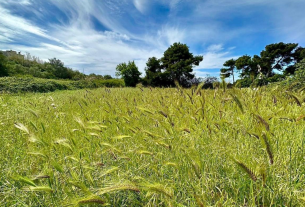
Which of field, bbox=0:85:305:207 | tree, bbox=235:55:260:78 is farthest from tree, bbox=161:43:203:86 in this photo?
field, bbox=0:85:305:207

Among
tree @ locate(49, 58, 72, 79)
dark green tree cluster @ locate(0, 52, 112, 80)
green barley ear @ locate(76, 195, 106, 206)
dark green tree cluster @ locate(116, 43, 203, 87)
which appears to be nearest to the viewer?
green barley ear @ locate(76, 195, 106, 206)

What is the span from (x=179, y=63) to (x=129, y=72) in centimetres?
645

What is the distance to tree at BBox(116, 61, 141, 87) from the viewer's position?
17.8 meters

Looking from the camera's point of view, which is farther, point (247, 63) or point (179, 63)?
point (247, 63)

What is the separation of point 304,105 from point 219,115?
882 mm

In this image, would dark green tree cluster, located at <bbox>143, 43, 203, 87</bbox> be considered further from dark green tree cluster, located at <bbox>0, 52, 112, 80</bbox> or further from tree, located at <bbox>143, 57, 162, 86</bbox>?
dark green tree cluster, located at <bbox>0, 52, 112, 80</bbox>

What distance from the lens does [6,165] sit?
40.4 inches

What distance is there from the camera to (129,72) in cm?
1797

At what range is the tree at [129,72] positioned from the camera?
1780 cm

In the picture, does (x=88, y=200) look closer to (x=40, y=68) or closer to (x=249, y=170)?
(x=249, y=170)

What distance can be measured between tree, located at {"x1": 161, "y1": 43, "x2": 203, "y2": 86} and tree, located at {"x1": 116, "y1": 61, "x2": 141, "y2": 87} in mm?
3526

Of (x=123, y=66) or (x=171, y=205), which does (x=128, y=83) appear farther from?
(x=171, y=205)

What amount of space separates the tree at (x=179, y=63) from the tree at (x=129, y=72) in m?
3.53

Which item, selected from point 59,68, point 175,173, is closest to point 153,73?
point 59,68
